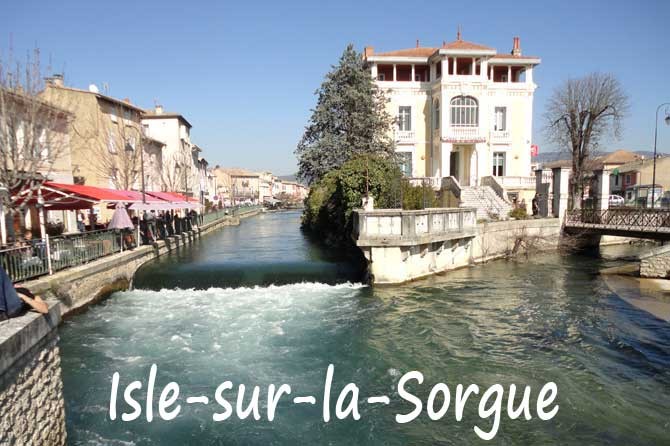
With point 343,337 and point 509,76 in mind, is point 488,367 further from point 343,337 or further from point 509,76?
point 509,76

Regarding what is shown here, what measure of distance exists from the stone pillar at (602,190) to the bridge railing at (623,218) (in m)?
0.59

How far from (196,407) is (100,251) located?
10484 mm

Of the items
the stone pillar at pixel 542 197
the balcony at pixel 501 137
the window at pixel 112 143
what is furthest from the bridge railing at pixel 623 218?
the window at pixel 112 143

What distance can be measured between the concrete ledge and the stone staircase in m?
24.2

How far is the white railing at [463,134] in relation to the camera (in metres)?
33.2

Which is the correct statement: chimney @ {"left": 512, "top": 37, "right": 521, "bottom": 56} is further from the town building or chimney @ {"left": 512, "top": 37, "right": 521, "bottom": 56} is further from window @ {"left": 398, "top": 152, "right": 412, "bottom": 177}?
the town building

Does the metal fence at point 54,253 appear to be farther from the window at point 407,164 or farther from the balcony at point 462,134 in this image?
the balcony at point 462,134

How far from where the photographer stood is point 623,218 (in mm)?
22969

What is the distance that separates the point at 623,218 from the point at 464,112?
48.3 ft

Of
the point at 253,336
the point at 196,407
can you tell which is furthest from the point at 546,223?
the point at 196,407

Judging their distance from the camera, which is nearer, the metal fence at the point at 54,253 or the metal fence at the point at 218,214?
the metal fence at the point at 54,253

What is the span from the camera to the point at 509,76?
35.6 metres

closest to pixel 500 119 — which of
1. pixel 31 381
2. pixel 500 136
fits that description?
pixel 500 136

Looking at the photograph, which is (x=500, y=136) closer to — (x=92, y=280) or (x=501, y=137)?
(x=501, y=137)
